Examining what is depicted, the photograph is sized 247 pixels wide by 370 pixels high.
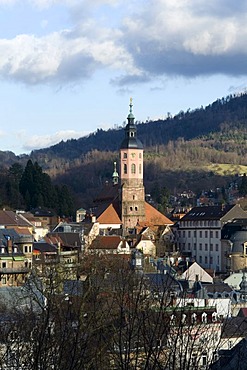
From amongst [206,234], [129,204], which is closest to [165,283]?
[206,234]

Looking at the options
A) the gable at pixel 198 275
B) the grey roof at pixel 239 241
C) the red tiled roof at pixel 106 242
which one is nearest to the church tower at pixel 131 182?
the red tiled roof at pixel 106 242

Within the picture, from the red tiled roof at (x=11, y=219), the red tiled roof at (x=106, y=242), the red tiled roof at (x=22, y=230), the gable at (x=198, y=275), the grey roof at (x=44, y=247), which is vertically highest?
the red tiled roof at (x=11, y=219)

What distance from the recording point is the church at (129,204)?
298 ft

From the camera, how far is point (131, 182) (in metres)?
92.7

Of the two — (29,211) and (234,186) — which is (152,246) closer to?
(29,211)

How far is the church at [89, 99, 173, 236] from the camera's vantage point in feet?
298

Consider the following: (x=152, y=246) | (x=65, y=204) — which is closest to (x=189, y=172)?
(x=65, y=204)

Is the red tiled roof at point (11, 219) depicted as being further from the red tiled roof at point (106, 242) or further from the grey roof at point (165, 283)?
the grey roof at point (165, 283)

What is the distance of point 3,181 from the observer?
96812 mm

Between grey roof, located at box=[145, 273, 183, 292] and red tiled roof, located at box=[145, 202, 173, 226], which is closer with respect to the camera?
grey roof, located at box=[145, 273, 183, 292]

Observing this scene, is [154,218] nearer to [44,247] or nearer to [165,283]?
[44,247]

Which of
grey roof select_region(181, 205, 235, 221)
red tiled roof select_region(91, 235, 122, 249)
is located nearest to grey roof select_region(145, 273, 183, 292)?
red tiled roof select_region(91, 235, 122, 249)

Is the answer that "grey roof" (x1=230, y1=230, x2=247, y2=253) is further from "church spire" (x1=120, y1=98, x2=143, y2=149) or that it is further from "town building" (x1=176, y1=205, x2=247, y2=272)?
"church spire" (x1=120, y1=98, x2=143, y2=149)

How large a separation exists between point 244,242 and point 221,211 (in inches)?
312
